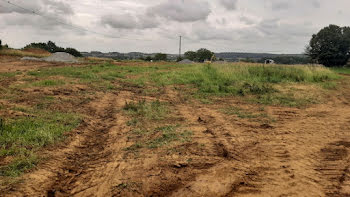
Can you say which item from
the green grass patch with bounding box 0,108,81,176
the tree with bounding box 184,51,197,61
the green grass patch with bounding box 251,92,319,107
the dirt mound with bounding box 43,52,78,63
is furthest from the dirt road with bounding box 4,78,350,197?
the tree with bounding box 184,51,197,61

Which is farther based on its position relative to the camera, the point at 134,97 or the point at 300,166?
the point at 134,97

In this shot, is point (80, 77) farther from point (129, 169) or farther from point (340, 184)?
point (340, 184)

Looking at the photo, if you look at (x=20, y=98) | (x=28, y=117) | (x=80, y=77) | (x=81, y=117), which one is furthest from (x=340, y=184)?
(x=80, y=77)

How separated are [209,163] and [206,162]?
0.16ft

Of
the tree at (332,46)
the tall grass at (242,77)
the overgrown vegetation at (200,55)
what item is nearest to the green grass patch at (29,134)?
the tall grass at (242,77)

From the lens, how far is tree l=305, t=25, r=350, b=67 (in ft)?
117

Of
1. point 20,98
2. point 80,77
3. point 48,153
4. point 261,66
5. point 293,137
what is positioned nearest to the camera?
point 48,153

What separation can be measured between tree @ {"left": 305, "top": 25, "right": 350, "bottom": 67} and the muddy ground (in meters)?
34.5

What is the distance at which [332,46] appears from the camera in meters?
35.8

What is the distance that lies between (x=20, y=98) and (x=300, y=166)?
6663mm

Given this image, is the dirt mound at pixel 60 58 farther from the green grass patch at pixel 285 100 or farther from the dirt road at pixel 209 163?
the dirt road at pixel 209 163

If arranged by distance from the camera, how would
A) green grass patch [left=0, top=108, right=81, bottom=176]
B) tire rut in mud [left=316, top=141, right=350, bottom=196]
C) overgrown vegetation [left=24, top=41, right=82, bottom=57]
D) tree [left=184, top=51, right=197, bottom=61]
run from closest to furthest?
1. tire rut in mud [left=316, top=141, right=350, bottom=196]
2. green grass patch [left=0, top=108, right=81, bottom=176]
3. overgrown vegetation [left=24, top=41, right=82, bottom=57]
4. tree [left=184, top=51, right=197, bottom=61]

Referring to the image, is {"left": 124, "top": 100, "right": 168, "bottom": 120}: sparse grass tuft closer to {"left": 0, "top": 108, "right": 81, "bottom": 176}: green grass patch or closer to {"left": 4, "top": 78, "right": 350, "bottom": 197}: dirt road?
{"left": 4, "top": 78, "right": 350, "bottom": 197}: dirt road

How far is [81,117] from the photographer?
19.6 feet
